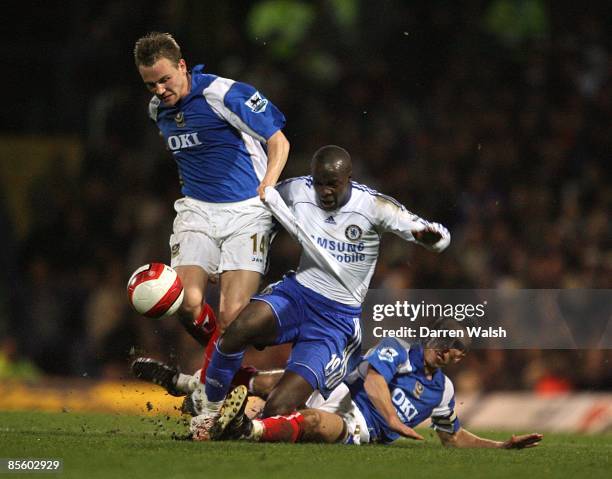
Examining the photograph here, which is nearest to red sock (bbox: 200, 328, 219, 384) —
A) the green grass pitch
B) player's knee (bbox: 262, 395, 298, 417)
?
the green grass pitch

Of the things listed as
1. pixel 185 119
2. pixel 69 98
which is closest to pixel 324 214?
pixel 185 119

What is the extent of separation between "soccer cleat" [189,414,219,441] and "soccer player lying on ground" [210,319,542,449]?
0.60m

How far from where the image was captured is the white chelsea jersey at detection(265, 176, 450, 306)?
24.6 ft

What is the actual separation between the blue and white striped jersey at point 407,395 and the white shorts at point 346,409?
0.20ft

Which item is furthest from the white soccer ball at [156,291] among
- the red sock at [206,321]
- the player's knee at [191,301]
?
the red sock at [206,321]

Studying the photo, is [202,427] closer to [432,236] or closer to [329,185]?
[329,185]

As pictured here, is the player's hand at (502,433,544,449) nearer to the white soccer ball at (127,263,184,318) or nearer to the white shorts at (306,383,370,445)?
the white shorts at (306,383,370,445)

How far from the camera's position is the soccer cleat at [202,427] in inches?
280

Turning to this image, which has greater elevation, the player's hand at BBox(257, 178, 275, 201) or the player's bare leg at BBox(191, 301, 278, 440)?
the player's hand at BBox(257, 178, 275, 201)

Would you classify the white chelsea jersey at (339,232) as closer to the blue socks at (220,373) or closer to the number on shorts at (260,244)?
the number on shorts at (260,244)

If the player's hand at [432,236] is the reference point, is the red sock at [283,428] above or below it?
below

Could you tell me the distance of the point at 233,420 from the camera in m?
6.83

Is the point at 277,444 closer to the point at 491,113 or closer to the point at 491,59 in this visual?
the point at 491,113

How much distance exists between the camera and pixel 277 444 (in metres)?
6.95
